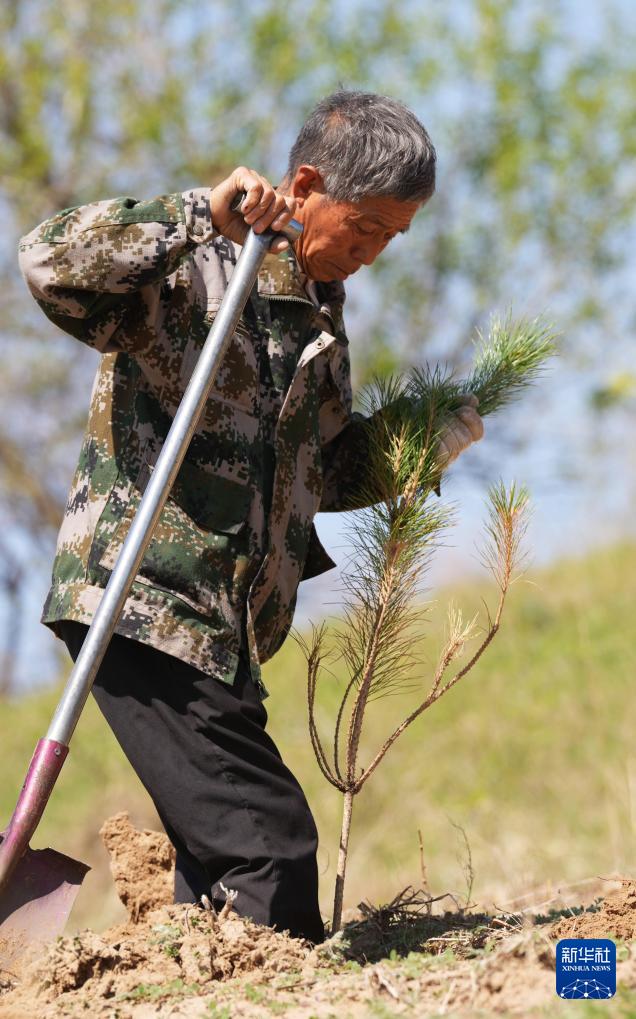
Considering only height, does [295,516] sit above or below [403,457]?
below

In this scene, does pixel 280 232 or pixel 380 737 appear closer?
pixel 280 232

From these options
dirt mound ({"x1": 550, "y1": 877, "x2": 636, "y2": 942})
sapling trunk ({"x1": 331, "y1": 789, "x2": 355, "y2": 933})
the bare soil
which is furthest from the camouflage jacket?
dirt mound ({"x1": 550, "y1": 877, "x2": 636, "y2": 942})

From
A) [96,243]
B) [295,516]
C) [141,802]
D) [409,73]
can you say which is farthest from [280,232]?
[409,73]

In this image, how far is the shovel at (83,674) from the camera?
7.08ft

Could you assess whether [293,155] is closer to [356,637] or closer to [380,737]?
[356,637]

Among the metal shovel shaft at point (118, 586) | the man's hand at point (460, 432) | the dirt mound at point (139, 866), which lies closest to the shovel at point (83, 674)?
the metal shovel shaft at point (118, 586)

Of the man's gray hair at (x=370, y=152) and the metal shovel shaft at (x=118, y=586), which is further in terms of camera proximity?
the man's gray hair at (x=370, y=152)

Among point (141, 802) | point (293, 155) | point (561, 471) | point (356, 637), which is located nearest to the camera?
point (293, 155)

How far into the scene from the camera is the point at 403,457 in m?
2.68

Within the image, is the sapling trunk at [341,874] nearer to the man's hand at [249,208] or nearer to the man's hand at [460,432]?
the man's hand at [460,432]

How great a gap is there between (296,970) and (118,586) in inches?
32.7

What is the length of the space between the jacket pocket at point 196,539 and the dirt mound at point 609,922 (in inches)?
37.1

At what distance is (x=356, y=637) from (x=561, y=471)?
7.93 metres

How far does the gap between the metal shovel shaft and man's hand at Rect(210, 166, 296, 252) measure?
11 centimetres
